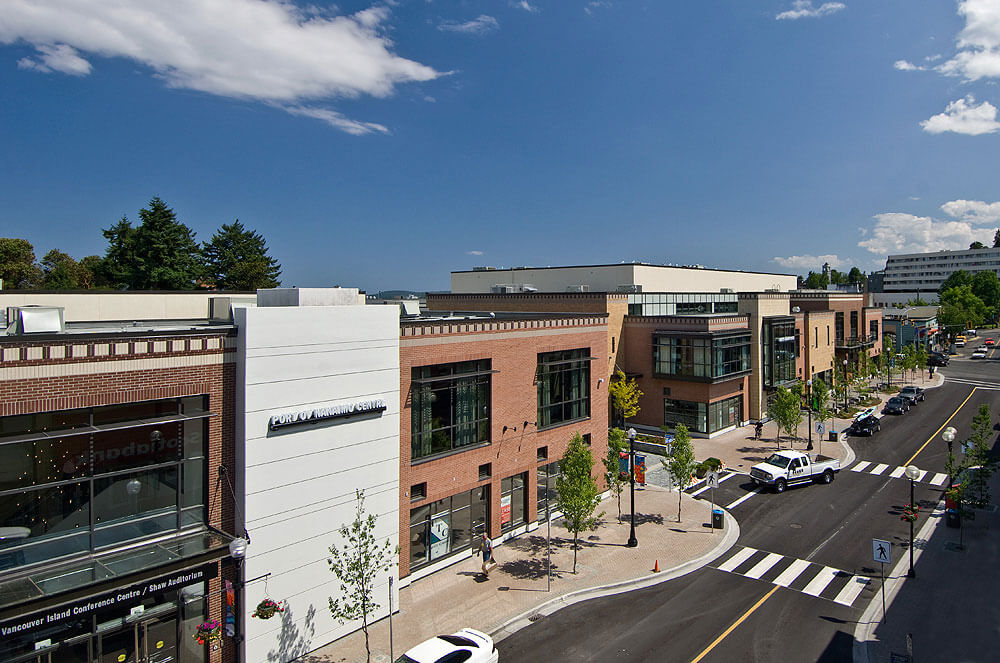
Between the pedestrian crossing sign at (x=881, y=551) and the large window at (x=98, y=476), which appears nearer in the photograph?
the large window at (x=98, y=476)

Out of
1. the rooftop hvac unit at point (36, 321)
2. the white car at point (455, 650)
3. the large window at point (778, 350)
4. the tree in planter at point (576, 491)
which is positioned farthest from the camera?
the large window at point (778, 350)

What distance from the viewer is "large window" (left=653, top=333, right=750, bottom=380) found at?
4344 centimetres

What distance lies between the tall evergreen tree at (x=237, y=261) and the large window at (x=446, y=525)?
6058 centimetres

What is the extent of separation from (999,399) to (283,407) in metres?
72.1

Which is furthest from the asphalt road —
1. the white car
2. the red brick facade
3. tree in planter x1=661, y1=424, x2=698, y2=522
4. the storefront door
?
the storefront door

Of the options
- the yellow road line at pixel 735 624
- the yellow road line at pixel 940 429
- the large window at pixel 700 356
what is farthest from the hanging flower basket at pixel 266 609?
the yellow road line at pixel 940 429

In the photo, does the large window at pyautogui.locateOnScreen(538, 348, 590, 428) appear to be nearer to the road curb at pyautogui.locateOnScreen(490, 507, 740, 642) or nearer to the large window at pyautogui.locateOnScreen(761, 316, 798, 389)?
the road curb at pyautogui.locateOnScreen(490, 507, 740, 642)

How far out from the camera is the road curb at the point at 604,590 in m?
18.9

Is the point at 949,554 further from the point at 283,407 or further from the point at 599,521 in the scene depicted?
the point at 283,407

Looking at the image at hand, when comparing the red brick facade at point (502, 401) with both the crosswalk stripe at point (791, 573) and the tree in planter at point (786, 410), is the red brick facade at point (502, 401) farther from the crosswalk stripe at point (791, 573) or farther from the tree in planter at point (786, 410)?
the tree in planter at point (786, 410)

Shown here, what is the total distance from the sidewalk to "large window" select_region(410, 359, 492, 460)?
5.02 metres

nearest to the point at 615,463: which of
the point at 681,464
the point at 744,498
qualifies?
the point at 681,464

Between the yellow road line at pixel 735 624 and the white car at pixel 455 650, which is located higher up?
the white car at pixel 455 650

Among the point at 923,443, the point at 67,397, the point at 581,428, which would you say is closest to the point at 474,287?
the point at 581,428
